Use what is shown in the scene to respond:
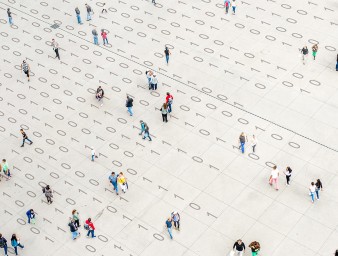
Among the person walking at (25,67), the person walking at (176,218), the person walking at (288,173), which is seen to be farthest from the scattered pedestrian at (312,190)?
the person walking at (25,67)

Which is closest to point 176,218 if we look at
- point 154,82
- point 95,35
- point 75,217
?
point 75,217

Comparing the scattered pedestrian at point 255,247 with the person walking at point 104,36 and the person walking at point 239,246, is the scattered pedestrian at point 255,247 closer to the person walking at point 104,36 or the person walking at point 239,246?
the person walking at point 239,246

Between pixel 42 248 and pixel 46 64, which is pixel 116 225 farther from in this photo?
pixel 46 64

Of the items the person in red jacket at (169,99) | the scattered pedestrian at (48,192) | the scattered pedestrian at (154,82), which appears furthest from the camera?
the scattered pedestrian at (154,82)

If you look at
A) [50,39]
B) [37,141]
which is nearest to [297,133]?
[37,141]

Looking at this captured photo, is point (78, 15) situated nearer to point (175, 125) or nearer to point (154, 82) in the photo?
point (154, 82)

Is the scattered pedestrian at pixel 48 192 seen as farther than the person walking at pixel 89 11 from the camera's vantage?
No

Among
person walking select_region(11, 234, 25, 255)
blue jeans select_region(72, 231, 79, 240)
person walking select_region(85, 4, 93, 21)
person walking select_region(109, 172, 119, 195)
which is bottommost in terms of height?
blue jeans select_region(72, 231, 79, 240)

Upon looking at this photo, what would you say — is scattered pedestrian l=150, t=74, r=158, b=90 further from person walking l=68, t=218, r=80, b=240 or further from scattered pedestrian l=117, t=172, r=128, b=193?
person walking l=68, t=218, r=80, b=240

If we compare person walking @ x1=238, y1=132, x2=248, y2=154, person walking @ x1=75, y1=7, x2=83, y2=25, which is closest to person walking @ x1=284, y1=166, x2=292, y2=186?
person walking @ x1=238, y1=132, x2=248, y2=154
